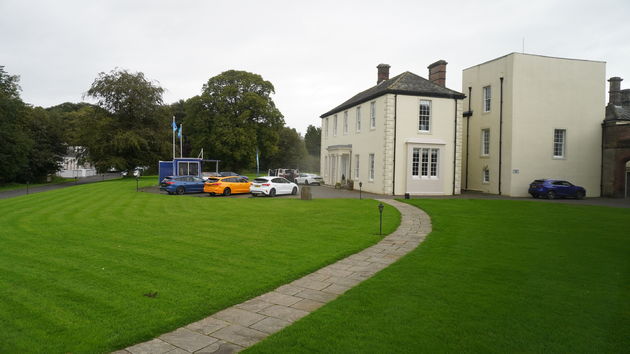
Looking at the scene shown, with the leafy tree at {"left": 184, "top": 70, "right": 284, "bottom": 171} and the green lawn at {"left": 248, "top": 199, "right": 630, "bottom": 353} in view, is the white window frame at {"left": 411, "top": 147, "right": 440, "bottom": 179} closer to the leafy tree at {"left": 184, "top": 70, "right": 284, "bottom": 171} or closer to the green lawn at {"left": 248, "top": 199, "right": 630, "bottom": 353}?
the green lawn at {"left": 248, "top": 199, "right": 630, "bottom": 353}

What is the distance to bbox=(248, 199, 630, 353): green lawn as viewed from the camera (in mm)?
4516

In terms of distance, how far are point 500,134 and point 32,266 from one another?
29.7 meters

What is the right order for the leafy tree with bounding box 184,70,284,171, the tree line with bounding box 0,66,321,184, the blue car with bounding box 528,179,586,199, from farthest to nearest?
the leafy tree with bounding box 184,70,284,171
the tree line with bounding box 0,66,321,184
the blue car with bounding box 528,179,586,199

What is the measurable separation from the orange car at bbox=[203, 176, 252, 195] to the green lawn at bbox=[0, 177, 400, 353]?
10.0m

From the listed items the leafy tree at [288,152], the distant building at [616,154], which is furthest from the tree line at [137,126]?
the distant building at [616,154]

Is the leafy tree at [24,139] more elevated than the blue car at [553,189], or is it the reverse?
the leafy tree at [24,139]

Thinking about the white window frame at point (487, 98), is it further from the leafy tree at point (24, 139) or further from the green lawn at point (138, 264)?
the leafy tree at point (24, 139)

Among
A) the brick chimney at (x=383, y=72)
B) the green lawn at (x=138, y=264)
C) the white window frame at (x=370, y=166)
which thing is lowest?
the green lawn at (x=138, y=264)

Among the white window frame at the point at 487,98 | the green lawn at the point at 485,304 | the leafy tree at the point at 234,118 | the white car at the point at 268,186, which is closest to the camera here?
the green lawn at the point at 485,304

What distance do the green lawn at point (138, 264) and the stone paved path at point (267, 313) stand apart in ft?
0.78

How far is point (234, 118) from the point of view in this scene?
4891 cm

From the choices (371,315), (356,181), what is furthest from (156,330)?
(356,181)

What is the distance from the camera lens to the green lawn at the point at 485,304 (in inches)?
178

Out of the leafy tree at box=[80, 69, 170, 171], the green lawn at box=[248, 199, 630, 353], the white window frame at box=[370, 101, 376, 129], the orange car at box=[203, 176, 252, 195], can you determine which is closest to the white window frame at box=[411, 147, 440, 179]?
the white window frame at box=[370, 101, 376, 129]
